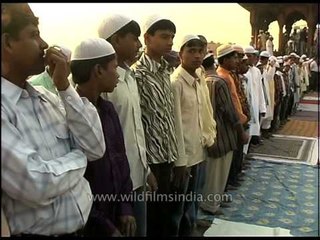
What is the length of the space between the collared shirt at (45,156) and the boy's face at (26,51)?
0.21ft

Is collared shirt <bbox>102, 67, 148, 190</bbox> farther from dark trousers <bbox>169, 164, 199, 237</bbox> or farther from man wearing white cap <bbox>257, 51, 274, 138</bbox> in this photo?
man wearing white cap <bbox>257, 51, 274, 138</bbox>

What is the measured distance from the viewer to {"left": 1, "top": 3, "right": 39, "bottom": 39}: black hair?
1158 millimetres

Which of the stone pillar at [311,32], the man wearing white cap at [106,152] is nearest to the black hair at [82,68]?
the man wearing white cap at [106,152]

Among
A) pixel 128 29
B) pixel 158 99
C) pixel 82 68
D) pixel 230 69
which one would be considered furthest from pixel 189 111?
pixel 230 69

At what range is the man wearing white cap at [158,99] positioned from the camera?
2.32 meters

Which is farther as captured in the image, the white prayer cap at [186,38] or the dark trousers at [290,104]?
the dark trousers at [290,104]

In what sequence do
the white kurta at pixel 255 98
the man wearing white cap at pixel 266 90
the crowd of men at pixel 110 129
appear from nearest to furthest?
the crowd of men at pixel 110 129 < the white kurta at pixel 255 98 < the man wearing white cap at pixel 266 90

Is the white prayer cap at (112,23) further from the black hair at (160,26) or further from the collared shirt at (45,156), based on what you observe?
the collared shirt at (45,156)

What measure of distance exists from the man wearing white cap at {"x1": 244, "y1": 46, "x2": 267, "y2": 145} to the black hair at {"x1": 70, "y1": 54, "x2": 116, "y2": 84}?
3.57m

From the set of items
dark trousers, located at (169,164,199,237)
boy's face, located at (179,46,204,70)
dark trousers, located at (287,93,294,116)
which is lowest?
dark trousers, located at (287,93,294,116)

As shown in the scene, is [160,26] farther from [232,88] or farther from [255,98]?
[255,98]

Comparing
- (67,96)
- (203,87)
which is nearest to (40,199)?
(67,96)

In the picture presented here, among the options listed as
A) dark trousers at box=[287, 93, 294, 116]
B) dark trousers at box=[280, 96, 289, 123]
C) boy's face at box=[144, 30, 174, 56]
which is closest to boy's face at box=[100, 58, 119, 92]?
boy's face at box=[144, 30, 174, 56]

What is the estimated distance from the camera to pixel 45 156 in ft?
4.24
